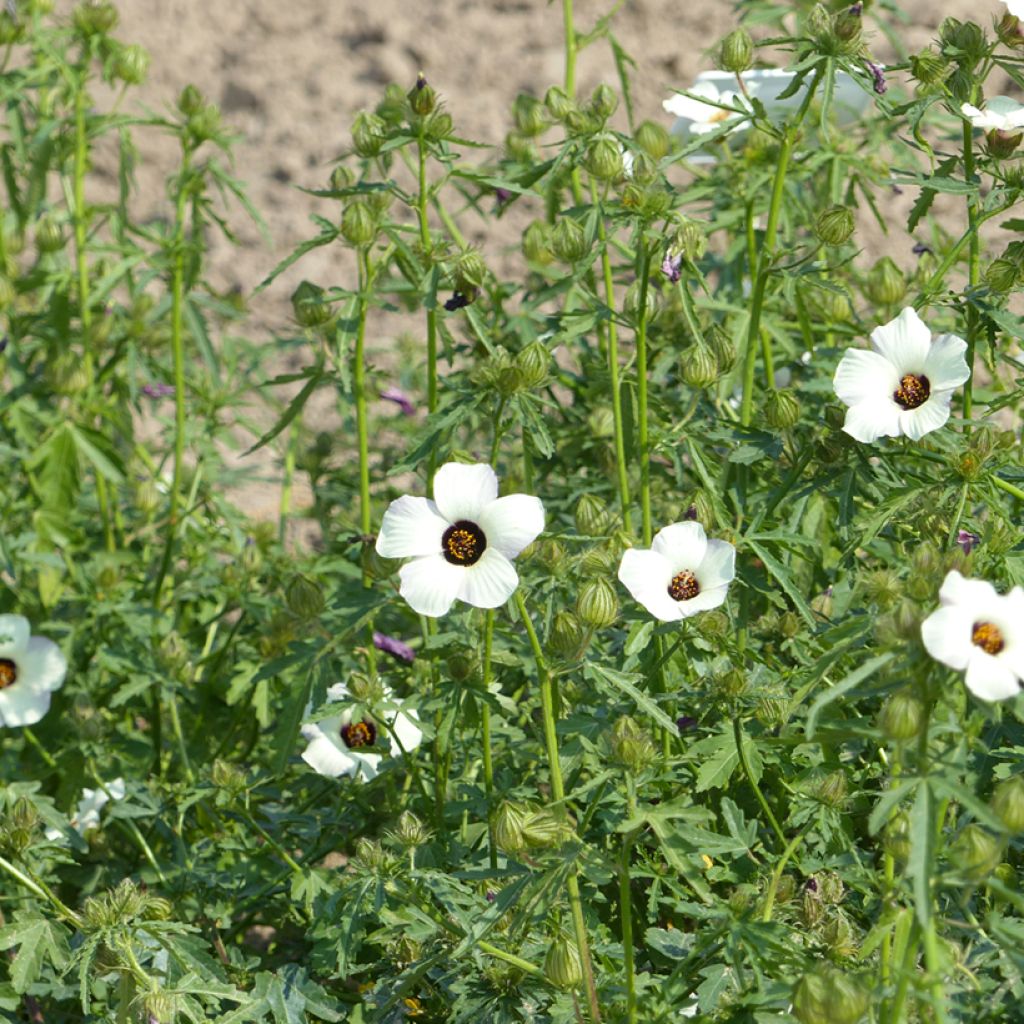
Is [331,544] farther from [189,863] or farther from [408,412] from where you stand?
[189,863]

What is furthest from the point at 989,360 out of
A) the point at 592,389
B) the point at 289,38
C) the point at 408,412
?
the point at 289,38

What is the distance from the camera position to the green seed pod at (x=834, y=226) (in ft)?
6.97

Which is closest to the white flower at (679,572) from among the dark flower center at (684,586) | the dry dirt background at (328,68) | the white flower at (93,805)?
the dark flower center at (684,586)

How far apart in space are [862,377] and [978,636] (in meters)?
0.62

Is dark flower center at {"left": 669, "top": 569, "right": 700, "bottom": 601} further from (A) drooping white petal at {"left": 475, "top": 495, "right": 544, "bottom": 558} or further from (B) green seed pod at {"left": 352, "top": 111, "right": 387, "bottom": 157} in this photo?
(B) green seed pod at {"left": 352, "top": 111, "right": 387, "bottom": 157}

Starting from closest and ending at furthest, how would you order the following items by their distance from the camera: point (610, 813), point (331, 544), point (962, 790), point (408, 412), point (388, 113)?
point (962, 790) < point (610, 813) < point (388, 113) < point (331, 544) < point (408, 412)

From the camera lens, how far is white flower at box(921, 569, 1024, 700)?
1410 mm

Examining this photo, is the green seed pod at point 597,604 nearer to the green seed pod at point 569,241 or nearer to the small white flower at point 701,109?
the green seed pod at point 569,241

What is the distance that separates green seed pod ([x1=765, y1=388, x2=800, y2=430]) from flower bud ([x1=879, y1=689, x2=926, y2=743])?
2.34 feet

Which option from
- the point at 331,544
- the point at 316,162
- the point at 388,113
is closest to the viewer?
the point at 388,113

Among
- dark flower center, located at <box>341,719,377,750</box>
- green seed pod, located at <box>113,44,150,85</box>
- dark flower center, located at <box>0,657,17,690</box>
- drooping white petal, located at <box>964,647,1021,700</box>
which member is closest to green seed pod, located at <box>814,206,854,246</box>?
drooping white petal, located at <box>964,647,1021,700</box>

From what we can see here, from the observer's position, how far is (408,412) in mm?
3334

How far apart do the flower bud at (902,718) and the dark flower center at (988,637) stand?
8 cm

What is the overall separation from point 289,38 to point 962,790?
418cm
